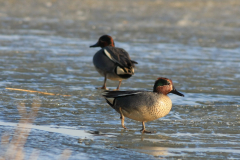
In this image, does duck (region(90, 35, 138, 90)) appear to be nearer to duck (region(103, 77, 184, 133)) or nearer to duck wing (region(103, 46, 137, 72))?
duck wing (region(103, 46, 137, 72))

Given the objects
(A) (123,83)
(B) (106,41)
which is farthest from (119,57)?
(B) (106,41)

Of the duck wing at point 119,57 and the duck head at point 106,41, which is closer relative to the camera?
the duck wing at point 119,57

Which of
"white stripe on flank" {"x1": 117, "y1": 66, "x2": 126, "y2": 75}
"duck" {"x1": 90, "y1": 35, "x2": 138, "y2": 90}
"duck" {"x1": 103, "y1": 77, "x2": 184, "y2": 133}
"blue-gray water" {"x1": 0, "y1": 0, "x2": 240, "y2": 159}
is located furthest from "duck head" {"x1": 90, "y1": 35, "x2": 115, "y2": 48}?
"duck" {"x1": 103, "y1": 77, "x2": 184, "y2": 133}

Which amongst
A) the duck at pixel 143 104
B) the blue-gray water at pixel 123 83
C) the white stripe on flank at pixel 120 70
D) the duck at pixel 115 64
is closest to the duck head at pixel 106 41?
the blue-gray water at pixel 123 83

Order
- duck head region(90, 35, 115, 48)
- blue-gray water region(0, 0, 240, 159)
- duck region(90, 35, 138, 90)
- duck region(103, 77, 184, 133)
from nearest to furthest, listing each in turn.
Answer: blue-gray water region(0, 0, 240, 159) → duck region(103, 77, 184, 133) → duck region(90, 35, 138, 90) → duck head region(90, 35, 115, 48)

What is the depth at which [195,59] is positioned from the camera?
10148mm

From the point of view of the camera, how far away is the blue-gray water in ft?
13.9

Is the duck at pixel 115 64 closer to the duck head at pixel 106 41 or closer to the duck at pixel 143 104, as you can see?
the duck head at pixel 106 41

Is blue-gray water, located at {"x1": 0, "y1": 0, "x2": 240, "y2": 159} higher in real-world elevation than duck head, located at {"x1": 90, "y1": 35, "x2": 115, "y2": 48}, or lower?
lower

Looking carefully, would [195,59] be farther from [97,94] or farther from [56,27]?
[56,27]

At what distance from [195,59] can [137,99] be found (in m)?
5.59

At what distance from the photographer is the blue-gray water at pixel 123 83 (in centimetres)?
425

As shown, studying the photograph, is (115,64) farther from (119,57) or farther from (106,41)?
(106,41)

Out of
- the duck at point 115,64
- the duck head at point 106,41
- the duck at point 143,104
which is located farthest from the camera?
the duck head at point 106,41
